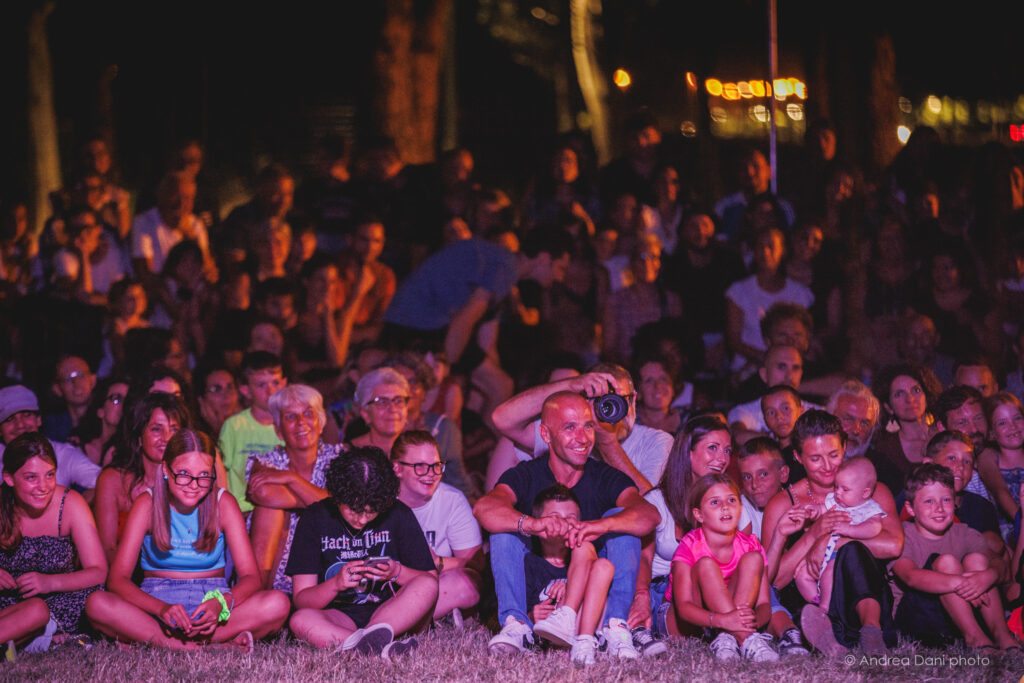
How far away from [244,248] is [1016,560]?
5835 mm

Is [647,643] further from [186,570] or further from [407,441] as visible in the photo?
[186,570]

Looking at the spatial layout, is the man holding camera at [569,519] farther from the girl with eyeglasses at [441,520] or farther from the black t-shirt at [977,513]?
the black t-shirt at [977,513]

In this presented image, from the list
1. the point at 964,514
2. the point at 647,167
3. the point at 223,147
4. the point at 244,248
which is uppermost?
the point at 223,147

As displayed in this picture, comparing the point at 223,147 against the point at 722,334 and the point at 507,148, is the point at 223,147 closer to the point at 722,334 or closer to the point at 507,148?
the point at 507,148

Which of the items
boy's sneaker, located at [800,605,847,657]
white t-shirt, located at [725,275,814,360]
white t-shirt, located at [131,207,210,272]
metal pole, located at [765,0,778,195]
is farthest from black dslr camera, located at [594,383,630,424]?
metal pole, located at [765,0,778,195]

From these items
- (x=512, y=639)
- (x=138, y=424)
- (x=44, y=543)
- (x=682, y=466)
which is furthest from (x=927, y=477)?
(x=44, y=543)

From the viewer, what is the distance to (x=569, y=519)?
17.8ft

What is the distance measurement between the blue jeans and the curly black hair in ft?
1.78

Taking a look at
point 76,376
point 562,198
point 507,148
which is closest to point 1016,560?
point 562,198

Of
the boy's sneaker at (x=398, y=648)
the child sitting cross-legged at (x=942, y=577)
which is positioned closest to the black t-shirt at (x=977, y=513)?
the child sitting cross-legged at (x=942, y=577)

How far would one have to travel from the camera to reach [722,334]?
29.0 ft

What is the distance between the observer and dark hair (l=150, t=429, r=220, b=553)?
5.74 meters

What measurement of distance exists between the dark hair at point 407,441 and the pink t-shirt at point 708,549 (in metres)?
1.33

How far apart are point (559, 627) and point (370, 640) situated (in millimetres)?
841
